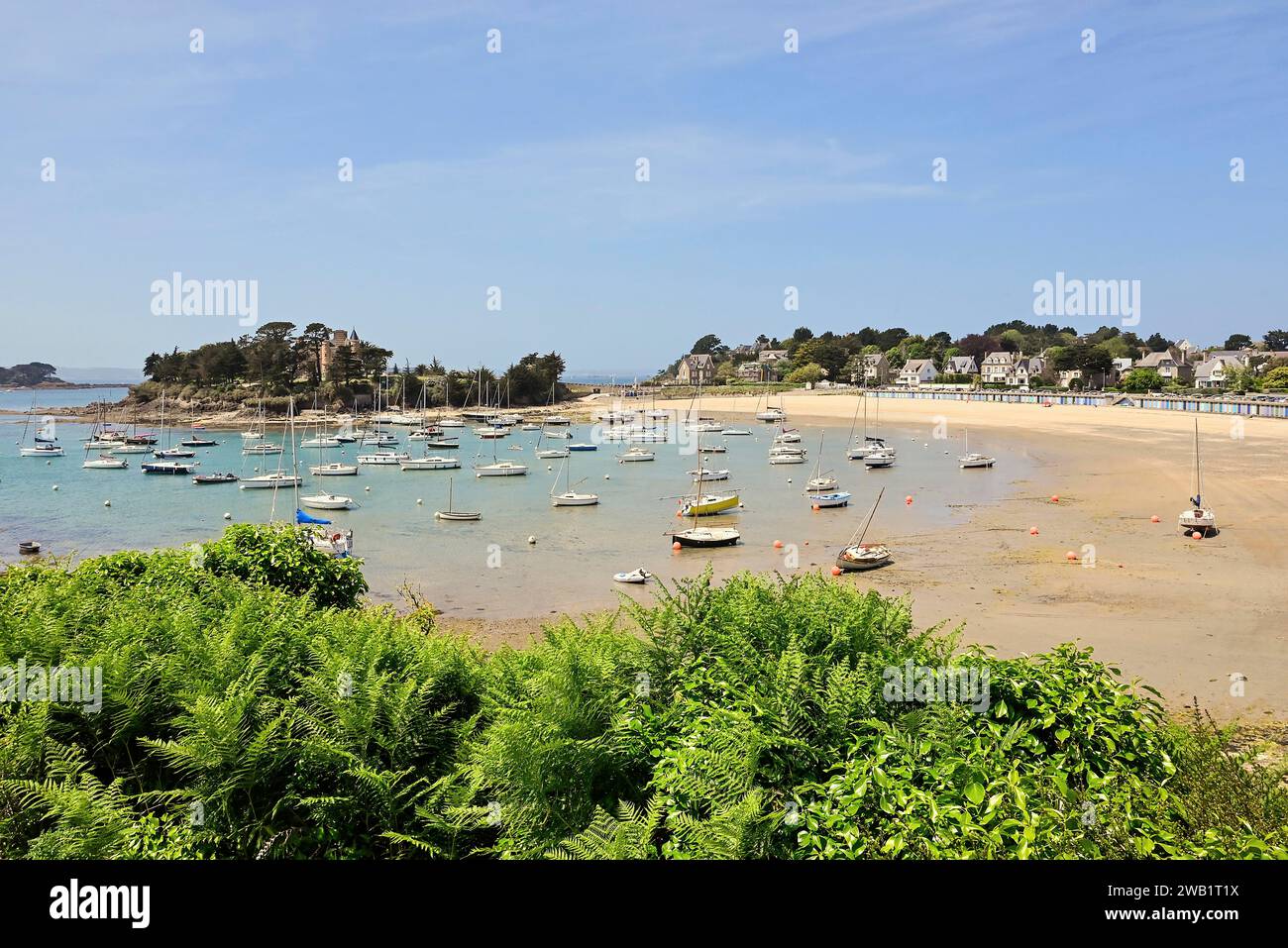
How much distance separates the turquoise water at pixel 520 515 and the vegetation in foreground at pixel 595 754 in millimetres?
13612

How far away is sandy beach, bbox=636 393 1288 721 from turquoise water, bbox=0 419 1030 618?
435 cm

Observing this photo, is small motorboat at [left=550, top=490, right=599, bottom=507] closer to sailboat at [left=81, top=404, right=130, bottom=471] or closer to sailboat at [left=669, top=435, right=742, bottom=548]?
sailboat at [left=669, top=435, right=742, bottom=548]

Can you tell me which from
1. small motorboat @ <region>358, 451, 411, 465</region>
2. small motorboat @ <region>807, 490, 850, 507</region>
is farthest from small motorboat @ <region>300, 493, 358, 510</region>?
small motorboat @ <region>807, 490, 850, 507</region>

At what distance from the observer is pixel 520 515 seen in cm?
4697

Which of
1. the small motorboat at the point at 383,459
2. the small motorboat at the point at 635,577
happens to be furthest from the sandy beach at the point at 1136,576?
the small motorboat at the point at 383,459

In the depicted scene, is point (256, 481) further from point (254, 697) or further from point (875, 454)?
point (254, 697)

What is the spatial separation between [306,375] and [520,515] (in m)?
103

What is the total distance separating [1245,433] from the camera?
241 feet

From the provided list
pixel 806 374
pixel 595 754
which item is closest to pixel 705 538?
pixel 595 754

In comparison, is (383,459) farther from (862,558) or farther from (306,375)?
(306,375)

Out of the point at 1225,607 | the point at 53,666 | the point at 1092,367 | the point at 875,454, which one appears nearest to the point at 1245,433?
the point at 875,454

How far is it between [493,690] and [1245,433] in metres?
84.8

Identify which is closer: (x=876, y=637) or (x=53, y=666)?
(x=53, y=666)

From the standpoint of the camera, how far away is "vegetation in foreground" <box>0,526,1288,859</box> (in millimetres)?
4844
